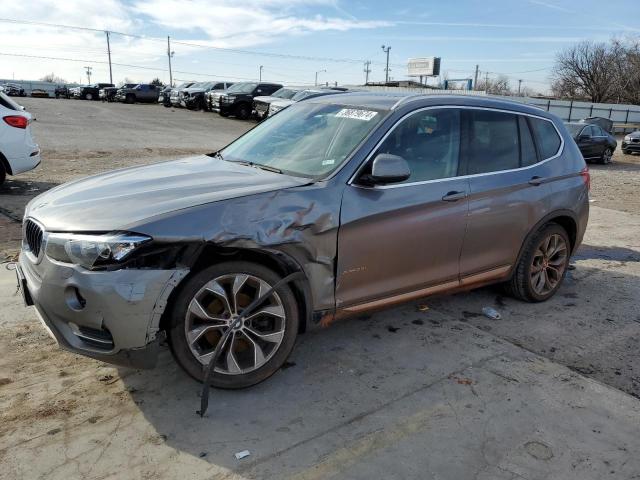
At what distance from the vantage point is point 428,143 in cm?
394

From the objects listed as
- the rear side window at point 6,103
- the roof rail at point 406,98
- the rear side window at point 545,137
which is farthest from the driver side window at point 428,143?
the rear side window at point 6,103

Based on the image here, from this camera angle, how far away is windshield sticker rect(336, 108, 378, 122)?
12.6 feet

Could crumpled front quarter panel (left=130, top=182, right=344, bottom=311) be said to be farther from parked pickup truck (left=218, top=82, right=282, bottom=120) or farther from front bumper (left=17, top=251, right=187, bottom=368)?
parked pickup truck (left=218, top=82, right=282, bottom=120)

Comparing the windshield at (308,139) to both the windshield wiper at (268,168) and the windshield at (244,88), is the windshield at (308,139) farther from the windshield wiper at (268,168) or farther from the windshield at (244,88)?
the windshield at (244,88)

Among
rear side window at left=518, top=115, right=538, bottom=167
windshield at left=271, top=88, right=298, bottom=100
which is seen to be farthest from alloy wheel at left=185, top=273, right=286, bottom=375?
windshield at left=271, top=88, right=298, bottom=100

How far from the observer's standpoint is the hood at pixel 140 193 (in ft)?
9.59

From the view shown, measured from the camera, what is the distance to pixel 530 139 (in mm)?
4703

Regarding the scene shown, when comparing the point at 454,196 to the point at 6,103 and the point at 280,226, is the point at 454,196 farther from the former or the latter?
the point at 6,103

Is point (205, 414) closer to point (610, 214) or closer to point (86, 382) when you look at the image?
point (86, 382)

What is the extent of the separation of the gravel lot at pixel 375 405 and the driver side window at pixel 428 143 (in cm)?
129

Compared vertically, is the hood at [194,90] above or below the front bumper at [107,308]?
above

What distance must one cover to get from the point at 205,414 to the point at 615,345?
320cm

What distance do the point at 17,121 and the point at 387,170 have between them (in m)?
7.56

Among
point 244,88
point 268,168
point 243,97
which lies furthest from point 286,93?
point 268,168
